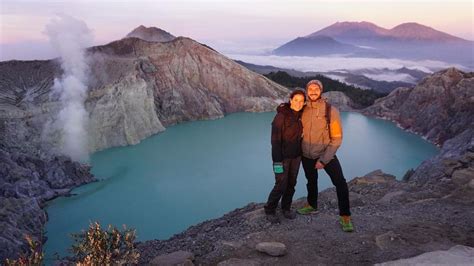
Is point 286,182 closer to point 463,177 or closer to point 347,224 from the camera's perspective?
point 347,224

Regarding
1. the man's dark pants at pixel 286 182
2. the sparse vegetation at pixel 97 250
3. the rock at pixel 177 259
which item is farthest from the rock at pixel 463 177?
the sparse vegetation at pixel 97 250

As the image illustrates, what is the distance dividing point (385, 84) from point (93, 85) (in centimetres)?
6726

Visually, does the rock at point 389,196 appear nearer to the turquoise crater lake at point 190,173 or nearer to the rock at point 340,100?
the turquoise crater lake at point 190,173

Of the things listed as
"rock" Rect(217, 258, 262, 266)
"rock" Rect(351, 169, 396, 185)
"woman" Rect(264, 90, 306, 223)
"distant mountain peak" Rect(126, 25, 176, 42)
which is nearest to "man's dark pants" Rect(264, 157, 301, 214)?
"woman" Rect(264, 90, 306, 223)

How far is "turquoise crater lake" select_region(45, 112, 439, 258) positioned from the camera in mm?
15805

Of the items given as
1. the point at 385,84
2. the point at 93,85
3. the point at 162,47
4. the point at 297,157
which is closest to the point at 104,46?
the point at 162,47

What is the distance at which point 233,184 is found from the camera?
2023cm

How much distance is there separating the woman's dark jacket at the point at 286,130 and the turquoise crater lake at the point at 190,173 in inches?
331

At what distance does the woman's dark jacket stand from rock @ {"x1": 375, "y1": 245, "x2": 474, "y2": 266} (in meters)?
2.02

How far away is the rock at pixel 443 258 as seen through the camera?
19.5ft

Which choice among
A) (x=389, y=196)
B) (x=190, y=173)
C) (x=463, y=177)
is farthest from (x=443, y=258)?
(x=190, y=173)

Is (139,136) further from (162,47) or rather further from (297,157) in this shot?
(297,157)

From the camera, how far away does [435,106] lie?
34.3m

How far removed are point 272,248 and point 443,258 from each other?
227 cm
